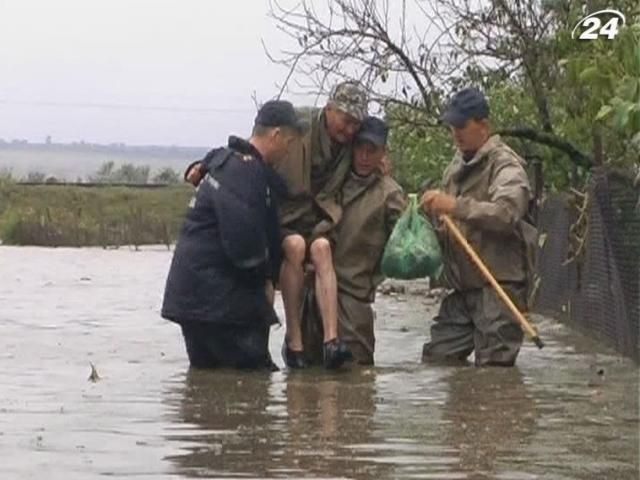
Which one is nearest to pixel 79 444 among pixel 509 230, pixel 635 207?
pixel 509 230

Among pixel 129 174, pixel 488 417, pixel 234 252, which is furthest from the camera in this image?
pixel 129 174

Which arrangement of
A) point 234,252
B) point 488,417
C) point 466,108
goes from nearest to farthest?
1. point 488,417
2. point 234,252
3. point 466,108

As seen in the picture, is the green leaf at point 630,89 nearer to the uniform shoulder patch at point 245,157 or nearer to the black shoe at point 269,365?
the uniform shoulder patch at point 245,157

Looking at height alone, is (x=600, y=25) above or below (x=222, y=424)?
above

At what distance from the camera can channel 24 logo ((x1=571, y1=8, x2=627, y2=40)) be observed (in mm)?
12977

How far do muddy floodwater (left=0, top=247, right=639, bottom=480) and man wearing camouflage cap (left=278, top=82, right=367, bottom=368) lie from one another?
39 cm

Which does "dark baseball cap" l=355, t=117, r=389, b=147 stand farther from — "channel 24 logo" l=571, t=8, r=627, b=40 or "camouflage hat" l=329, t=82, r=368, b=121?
"channel 24 logo" l=571, t=8, r=627, b=40

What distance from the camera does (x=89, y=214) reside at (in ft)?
208

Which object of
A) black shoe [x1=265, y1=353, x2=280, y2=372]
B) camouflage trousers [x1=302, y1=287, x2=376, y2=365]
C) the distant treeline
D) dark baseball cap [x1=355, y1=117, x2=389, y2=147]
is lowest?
black shoe [x1=265, y1=353, x2=280, y2=372]

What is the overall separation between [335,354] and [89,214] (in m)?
51.3

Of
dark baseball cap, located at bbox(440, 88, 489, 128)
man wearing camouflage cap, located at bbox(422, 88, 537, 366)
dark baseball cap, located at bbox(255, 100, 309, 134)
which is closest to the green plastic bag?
man wearing camouflage cap, located at bbox(422, 88, 537, 366)

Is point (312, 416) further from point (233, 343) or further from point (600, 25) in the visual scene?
point (600, 25)

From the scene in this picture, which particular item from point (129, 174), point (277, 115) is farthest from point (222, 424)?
point (129, 174)

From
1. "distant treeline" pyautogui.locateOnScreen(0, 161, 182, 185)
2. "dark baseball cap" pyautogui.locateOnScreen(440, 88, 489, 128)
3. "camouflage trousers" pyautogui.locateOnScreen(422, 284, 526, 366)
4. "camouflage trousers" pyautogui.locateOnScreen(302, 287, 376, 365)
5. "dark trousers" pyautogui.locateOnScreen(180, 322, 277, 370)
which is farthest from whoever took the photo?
"distant treeline" pyautogui.locateOnScreen(0, 161, 182, 185)
